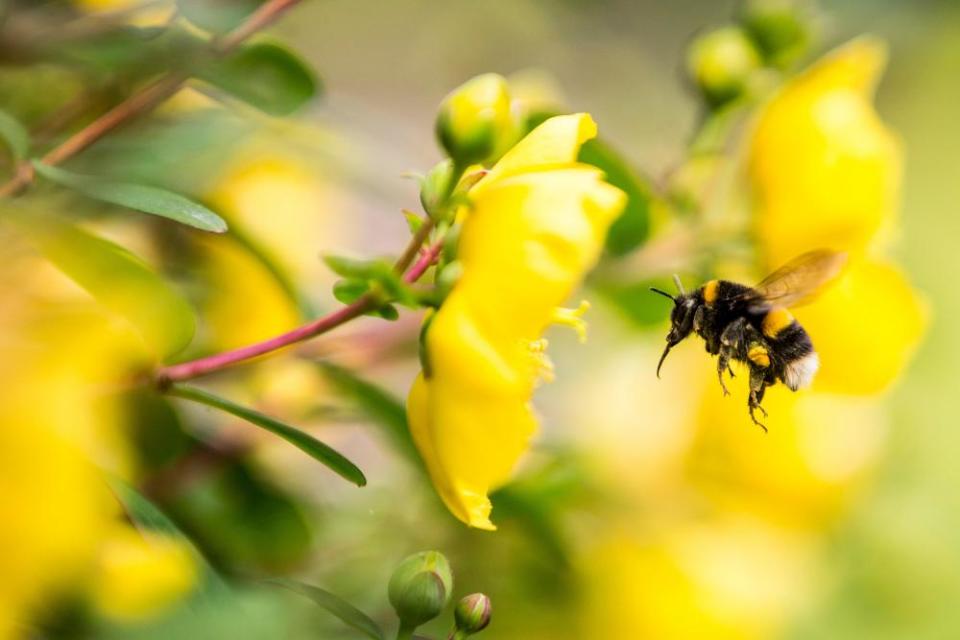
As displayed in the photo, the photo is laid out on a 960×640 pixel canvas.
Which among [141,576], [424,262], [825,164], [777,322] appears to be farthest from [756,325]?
[141,576]

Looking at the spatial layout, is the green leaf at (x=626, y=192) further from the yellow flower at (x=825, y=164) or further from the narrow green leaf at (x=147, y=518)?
the narrow green leaf at (x=147, y=518)

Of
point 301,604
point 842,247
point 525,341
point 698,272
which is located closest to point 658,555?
point 698,272

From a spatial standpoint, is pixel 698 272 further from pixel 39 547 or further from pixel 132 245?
pixel 39 547

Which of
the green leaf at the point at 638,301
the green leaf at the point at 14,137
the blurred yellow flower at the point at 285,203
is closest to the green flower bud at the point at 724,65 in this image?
the green leaf at the point at 638,301

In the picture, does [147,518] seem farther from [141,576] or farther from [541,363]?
[541,363]

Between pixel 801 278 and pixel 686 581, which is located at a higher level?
pixel 801 278
